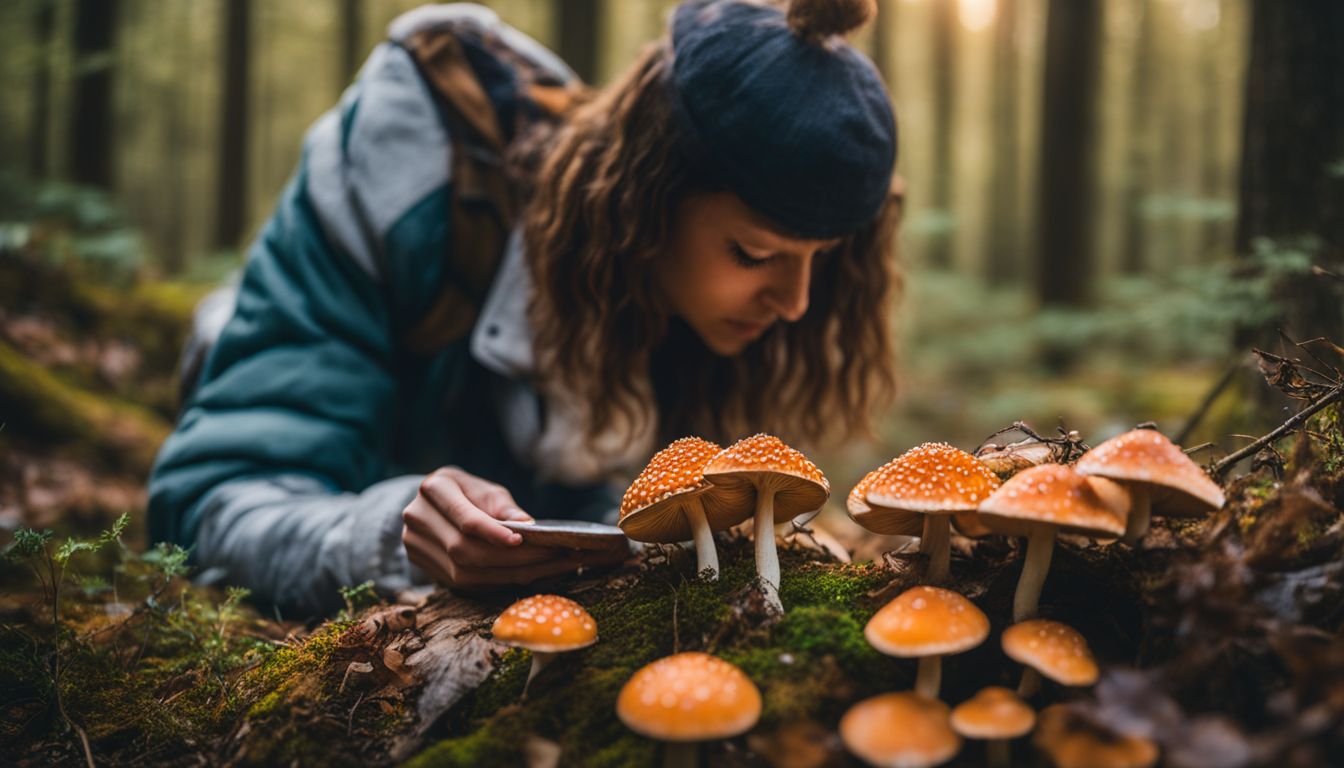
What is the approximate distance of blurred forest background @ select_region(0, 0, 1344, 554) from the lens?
377cm

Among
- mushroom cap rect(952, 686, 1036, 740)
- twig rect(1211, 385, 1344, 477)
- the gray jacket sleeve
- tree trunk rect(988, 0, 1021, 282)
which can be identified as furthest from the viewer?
tree trunk rect(988, 0, 1021, 282)

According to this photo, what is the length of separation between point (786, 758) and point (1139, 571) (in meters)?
0.92

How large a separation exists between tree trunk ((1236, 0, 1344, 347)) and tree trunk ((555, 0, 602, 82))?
6772 millimetres

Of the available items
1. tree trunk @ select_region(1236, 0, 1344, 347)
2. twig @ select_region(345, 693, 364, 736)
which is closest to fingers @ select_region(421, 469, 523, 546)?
twig @ select_region(345, 693, 364, 736)

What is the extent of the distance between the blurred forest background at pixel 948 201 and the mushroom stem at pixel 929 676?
2021 mm

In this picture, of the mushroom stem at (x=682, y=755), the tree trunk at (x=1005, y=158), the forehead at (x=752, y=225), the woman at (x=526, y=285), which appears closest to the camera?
the mushroom stem at (x=682, y=755)

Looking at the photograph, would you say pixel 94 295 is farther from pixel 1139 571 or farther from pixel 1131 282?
pixel 1131 282

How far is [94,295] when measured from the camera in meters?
5.66

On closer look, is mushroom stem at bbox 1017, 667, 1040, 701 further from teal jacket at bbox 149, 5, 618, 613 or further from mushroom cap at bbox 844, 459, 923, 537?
teal jacket at bbox 149, 5, 618, 613

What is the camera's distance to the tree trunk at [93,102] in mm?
9672

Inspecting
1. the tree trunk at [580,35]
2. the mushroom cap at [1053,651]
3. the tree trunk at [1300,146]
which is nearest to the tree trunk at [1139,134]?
the tree trunk at [580,35]

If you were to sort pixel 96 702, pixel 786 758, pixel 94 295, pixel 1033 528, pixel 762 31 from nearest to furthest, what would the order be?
1. pixel 786 758
2. pixel 1033 528
3. pixel 96 702
4. pixel 762 31
5. pixel 94 295

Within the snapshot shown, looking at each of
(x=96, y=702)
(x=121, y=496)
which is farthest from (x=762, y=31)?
(x=121, y=496)

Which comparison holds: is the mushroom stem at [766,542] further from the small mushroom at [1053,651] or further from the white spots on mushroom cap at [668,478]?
the small mushroom at [1053,651]
